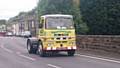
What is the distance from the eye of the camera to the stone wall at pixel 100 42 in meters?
24.9

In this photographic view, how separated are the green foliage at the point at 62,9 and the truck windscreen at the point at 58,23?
102 feet

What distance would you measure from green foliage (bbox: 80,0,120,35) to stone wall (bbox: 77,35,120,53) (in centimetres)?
2880

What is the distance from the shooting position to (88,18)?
209 feet

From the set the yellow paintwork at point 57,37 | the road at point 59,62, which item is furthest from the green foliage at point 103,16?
the road at point 59,62

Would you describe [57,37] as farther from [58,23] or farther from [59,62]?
[59,62]

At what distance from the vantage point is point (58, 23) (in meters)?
24.0

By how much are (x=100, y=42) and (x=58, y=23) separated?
4592 mm

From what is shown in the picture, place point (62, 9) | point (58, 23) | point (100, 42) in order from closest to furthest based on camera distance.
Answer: point (58, 23)
point (100, 42)
point (62, 9)

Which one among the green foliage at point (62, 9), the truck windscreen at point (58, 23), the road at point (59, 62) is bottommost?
the road at point (59, 62)

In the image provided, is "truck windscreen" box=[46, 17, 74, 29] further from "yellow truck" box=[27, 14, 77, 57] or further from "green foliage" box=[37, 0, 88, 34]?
"green foliage" box=[37, 0, 88, 34]

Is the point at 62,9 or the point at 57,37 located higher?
the point at 62,9

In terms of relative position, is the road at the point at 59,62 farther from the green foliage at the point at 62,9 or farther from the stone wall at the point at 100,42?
the green foliage at the point at 62,9

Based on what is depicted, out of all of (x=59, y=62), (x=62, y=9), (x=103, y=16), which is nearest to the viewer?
(x=59, y=62)

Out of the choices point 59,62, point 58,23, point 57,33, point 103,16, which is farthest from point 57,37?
point 103,16
